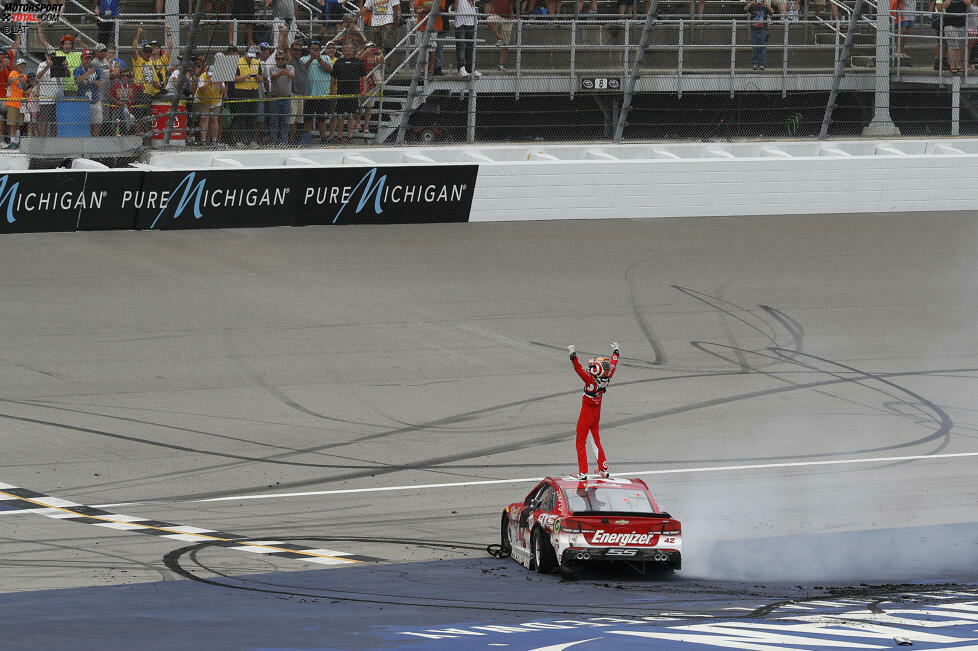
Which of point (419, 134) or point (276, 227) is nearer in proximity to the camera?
point (276, 227)

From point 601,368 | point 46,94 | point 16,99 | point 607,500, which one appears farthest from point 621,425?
point 16,99

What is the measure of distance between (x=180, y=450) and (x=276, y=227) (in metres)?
8.81

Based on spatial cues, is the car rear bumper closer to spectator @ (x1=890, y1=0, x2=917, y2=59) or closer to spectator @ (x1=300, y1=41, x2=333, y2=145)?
spectator @ (x1=300, y1=41, x2=333, y2=145)

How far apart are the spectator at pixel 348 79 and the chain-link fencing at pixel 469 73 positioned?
1.2 inches

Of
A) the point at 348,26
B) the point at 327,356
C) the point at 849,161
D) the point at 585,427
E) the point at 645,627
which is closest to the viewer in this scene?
the point at 645,627

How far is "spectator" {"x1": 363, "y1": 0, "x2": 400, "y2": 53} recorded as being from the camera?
23938 mm

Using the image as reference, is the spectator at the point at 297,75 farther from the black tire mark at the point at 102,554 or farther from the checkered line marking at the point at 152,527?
the black tire mark at the point at 102,554

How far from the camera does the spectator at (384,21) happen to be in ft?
78.5

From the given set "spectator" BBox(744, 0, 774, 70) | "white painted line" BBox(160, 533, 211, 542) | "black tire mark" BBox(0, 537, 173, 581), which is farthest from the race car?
"spectator" BBox(744, 0, 774, 70)

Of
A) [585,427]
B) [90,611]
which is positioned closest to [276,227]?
[585,427]

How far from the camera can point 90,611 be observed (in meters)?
8.59

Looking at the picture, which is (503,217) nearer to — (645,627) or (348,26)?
(348,26)

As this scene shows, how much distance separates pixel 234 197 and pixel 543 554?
498 inches

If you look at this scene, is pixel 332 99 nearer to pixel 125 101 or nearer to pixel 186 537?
pixel 125 101
